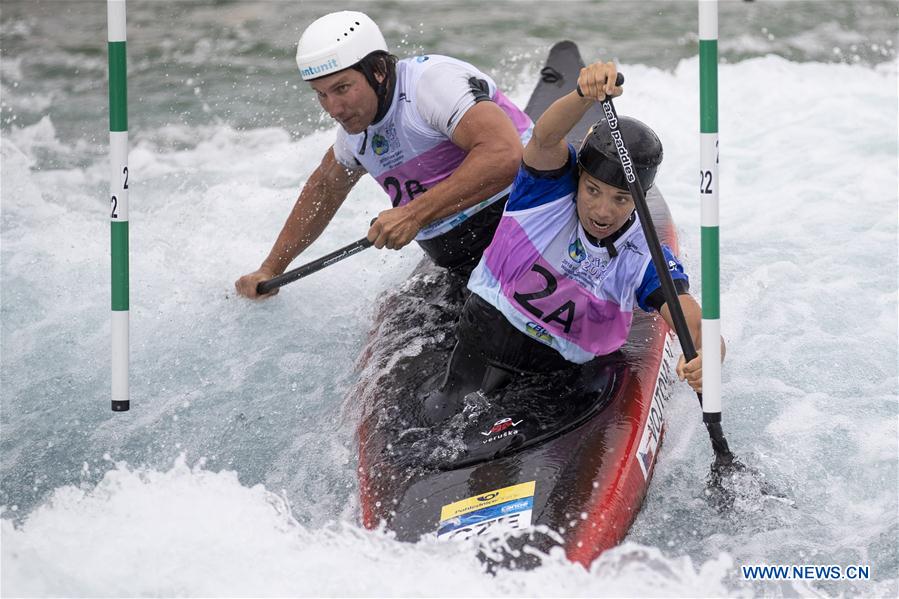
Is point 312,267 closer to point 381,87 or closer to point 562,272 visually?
point 381,87

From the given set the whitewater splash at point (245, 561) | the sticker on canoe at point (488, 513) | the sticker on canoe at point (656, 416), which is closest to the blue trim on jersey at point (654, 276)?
the sticker on canoe at point (656, 416)

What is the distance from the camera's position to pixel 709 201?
308cm

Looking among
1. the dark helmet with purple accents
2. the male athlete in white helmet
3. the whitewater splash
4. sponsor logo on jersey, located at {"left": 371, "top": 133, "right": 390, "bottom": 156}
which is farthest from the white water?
the dark helmet with purple accents

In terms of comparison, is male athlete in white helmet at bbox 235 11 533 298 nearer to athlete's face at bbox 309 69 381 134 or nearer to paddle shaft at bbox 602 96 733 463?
athlete's face at bbox 309 69 381 134

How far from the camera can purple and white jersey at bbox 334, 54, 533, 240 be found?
387 cm

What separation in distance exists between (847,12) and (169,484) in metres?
9.68

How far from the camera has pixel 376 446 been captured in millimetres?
3672

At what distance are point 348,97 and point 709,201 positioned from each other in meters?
1.39

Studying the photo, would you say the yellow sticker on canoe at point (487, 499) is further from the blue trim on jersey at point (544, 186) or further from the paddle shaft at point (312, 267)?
the paddle shaft at point (312, 267)

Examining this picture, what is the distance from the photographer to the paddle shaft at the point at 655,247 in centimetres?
313

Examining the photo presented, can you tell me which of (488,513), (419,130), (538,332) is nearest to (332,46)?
(419,130)

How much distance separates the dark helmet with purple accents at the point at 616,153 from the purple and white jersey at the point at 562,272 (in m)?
0.14

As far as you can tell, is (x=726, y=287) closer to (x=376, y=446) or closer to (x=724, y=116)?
(x=376, y=446)

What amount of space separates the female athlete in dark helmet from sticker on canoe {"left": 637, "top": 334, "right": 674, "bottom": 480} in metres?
0.25
